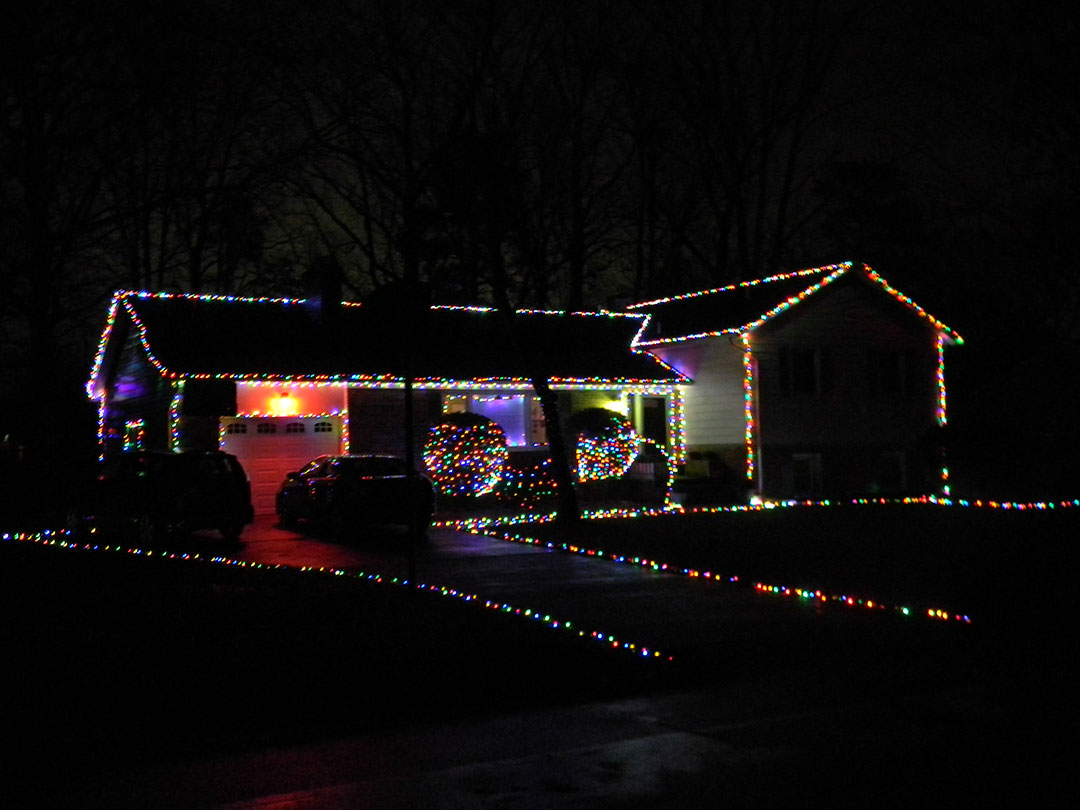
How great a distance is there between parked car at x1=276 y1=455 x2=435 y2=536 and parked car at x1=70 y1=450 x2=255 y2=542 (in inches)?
52.7

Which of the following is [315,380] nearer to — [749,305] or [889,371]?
[749,305]

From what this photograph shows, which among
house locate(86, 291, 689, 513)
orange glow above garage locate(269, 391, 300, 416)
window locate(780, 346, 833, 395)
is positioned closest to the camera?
house locate(86, 291, 689, 513)

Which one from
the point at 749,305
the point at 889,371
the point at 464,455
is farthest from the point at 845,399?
the point at 464,455

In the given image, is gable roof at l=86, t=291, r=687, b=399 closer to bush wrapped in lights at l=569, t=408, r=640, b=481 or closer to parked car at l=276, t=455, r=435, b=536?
bush wrapped in lights at l=569, t=408, r=640, b=481

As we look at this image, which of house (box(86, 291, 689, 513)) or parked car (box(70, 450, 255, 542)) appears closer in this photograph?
parked car (box(70, 450, 255, 542))

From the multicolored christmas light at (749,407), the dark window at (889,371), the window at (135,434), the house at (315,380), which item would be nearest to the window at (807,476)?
the multicolored christmas light at (749,407)

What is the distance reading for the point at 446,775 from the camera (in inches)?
284

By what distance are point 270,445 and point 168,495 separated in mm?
6670

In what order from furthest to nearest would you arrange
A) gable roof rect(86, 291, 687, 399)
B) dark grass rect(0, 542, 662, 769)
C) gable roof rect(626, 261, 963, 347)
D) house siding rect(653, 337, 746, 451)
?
house siding rect(653, 337, 746, 451) → gable roof rect(626, 261, 963, 347) → gable roof rect(86, 291, 687, 399) → dark grass rect(0, 542, 662, 769)

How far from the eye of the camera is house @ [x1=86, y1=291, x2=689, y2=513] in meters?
25.5

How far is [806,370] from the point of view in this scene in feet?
101

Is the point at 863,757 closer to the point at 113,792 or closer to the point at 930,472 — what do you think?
the point at 113,792

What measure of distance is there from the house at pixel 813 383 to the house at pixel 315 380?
3.88ft

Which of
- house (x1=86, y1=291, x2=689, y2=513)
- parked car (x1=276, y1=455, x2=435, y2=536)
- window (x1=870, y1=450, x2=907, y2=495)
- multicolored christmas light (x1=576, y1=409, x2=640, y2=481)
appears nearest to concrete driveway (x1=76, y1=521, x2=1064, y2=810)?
parked car (x1=276, y1=455, x2=435, y2=536)
